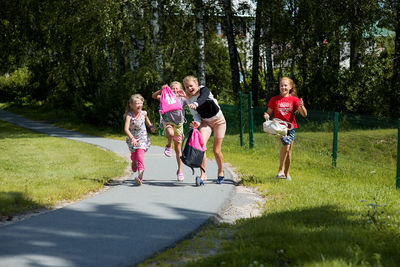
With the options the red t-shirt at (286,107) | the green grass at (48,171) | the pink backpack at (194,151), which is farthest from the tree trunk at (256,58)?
the pink backpack at (194,151)

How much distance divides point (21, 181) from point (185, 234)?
447 cm

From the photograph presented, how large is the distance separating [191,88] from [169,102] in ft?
2.34

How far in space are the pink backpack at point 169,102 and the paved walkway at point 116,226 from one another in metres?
1.35

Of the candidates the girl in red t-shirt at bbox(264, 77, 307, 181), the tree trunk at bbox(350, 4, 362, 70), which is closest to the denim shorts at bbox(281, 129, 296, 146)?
the girl in red t-shirt at bbox(264, 77, 307, 181)

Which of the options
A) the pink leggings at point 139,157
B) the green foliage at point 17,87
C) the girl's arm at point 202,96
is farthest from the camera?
the green foliage at point 17,87

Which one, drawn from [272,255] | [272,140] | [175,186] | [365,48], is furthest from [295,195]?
[365,48]

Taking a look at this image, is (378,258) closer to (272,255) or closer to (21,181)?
(272,255)

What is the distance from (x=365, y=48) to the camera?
21.2 meters

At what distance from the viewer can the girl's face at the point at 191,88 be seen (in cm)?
758

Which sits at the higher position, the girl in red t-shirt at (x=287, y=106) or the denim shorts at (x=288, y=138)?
the girl in red t-shirt at (x=287, y=106)

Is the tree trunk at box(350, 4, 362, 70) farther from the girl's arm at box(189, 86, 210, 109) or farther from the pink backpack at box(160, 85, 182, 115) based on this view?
the girl's arm at box(189, 86, 210, 109)

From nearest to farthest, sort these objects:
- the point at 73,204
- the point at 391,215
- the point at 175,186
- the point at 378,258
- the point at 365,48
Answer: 1. the point at 378,258
2. the point at 391,215
3. the point at 73,204
4. the point at 175,186
5. the point at 365,48

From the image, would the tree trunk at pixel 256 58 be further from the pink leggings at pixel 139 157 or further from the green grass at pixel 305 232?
the pink leggings at pixel 139 157

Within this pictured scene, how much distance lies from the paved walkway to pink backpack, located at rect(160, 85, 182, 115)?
1.35 meters
